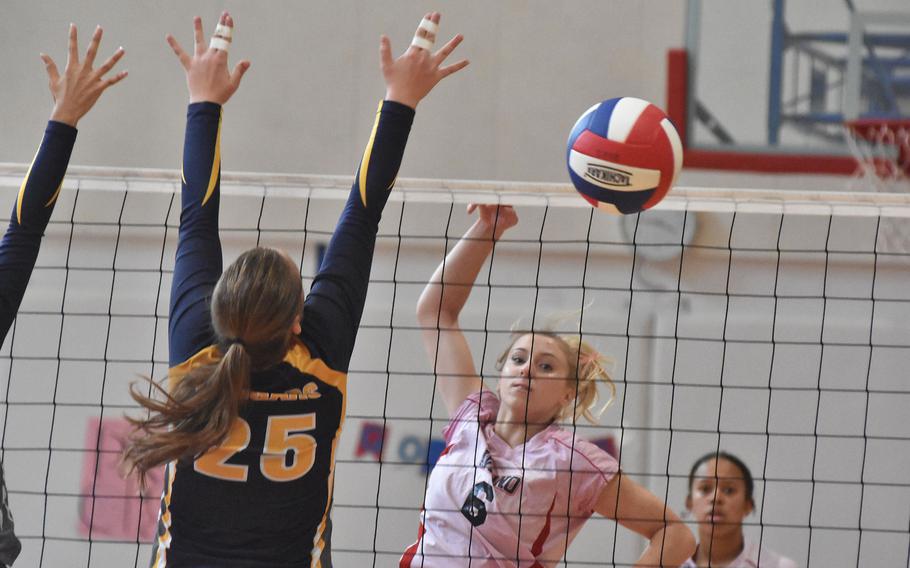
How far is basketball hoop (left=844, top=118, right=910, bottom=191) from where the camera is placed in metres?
5.27

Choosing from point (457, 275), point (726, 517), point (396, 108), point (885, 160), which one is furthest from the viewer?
point (885, 160)

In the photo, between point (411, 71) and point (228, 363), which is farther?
point (411, 71)

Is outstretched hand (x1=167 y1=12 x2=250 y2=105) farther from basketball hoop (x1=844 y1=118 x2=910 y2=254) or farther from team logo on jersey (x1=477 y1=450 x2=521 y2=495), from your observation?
basketball hoop (x1=844 y1=118 x2=910 y2=254)

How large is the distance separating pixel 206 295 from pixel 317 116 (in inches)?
155

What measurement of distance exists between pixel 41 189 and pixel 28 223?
0.28 feet

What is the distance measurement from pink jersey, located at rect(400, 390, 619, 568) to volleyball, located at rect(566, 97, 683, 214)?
0.70 m

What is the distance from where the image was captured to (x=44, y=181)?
2158 millimetres

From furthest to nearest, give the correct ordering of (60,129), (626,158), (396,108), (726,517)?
(726,517) < (626,158) < (60,129) < (396,108)

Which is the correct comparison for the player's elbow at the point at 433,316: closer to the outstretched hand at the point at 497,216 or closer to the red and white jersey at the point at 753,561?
the outstretched hand at the point at 497,216

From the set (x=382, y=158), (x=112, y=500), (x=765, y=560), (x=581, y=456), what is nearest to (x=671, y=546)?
(x=581, y=456)

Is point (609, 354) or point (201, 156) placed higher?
point (201, 156)

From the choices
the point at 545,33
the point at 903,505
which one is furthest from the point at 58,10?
the point at 903,505

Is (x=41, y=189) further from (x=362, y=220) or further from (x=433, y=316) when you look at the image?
(x=433, y=316)

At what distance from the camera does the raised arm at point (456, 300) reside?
9.84 feet
